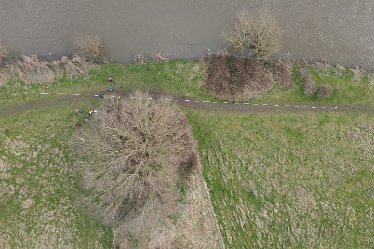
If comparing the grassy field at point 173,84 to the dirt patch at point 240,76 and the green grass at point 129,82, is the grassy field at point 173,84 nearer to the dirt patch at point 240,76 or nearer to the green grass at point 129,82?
the green grass at point 129,82

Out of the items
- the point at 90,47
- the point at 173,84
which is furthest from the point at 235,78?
the point at 90,47

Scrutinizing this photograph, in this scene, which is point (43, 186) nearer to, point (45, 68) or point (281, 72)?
point (45, 68)

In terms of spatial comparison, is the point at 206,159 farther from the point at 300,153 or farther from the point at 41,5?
the point at 41,5

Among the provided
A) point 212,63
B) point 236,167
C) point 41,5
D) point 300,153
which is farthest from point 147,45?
point 300,153

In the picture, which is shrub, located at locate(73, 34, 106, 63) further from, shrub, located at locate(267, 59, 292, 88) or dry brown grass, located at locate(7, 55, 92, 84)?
shrub, located at locate(267, 59, 292, 88)

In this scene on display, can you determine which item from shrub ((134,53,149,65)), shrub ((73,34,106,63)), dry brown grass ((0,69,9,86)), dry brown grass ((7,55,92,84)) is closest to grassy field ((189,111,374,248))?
shrub ((134,53,149,65))

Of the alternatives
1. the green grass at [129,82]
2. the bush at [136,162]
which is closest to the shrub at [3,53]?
the green grass at [129,82]
